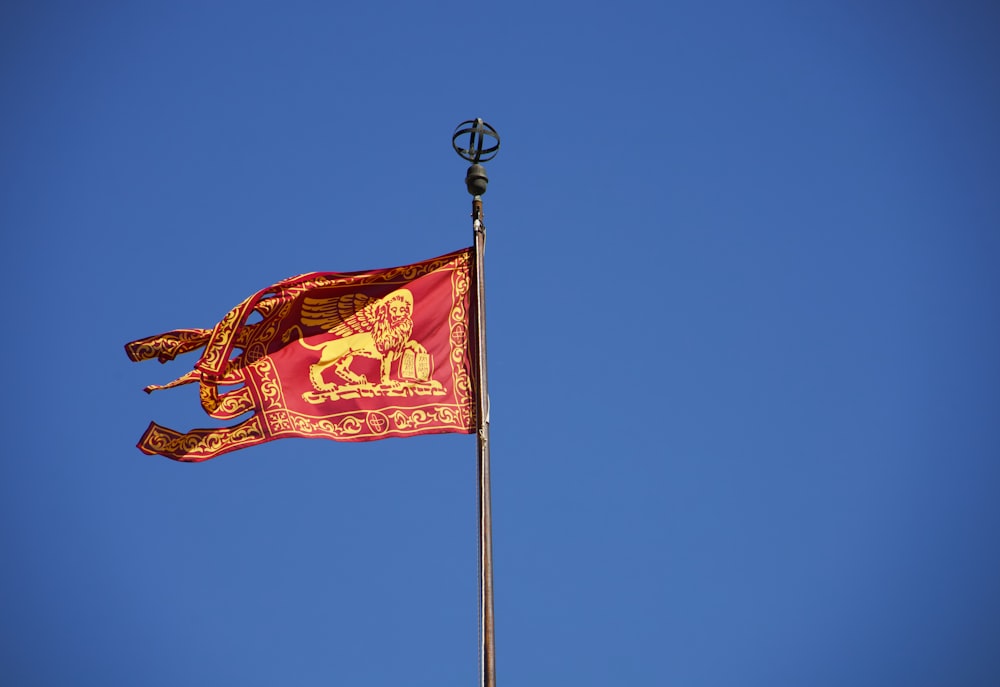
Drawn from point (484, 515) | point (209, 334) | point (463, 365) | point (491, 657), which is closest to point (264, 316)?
point (209, 334)

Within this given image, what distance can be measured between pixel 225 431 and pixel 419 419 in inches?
93.4

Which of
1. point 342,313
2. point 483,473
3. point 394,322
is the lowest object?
point 483,473

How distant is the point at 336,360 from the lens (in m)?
14.6

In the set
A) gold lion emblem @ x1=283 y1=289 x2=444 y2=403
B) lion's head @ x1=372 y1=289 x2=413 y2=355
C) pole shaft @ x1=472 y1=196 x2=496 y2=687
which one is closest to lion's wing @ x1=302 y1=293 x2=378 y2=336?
gold lion emblem @ x1=283 y1=289 x2=444 y2=403

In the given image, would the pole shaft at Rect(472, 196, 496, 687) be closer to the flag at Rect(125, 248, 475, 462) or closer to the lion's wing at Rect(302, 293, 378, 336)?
the flag at Rect(125, 248, 475, 462)

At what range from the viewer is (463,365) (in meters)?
14.1

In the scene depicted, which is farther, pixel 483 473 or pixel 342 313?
pixel 342 313

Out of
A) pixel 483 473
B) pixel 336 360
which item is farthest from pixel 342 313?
pixel 483 473

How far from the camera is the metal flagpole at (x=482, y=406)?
11.5m

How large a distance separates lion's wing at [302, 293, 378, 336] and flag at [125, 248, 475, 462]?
13mm

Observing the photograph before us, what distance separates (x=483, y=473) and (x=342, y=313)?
141 inches

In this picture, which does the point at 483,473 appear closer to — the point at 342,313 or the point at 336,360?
the point at 336,360

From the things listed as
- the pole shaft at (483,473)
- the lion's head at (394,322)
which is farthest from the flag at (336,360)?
the pole shaft at (483,473)

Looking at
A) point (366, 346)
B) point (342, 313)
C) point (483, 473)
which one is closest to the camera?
point (483, 473)
